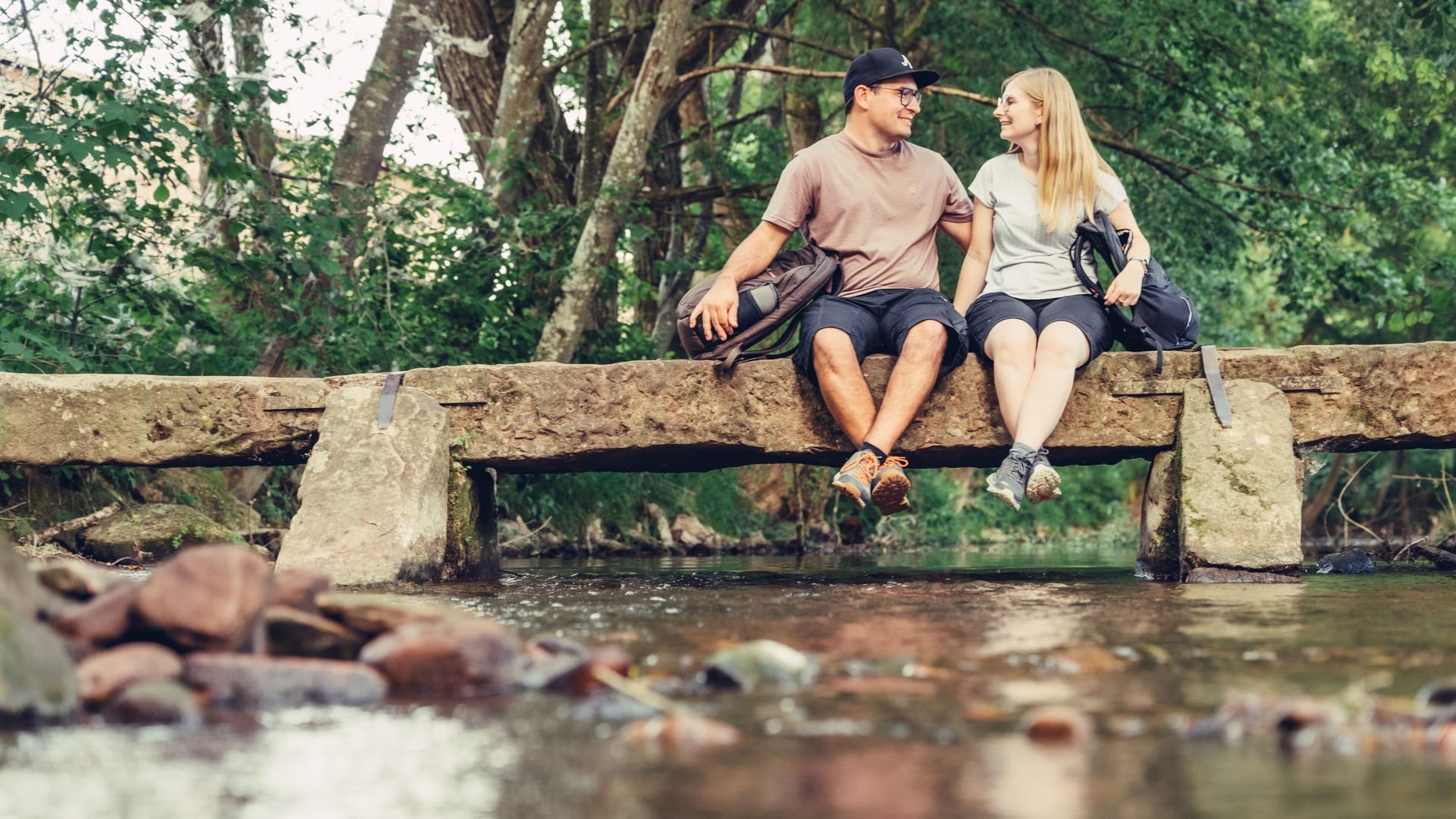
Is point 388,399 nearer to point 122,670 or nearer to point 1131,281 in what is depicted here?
point 1131,281

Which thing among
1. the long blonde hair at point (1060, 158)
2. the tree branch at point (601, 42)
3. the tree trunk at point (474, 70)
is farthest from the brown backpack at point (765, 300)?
the tree trunk at point (474, 70)

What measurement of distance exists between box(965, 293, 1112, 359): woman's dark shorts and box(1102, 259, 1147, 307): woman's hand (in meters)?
0.10

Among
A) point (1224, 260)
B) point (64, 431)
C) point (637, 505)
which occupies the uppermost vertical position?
point (1224, 260)

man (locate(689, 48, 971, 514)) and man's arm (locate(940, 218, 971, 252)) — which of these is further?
man's arm (locate(940, 218, 971, 252))

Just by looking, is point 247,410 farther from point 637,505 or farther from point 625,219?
point 637,505

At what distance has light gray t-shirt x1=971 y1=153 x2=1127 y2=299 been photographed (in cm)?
550

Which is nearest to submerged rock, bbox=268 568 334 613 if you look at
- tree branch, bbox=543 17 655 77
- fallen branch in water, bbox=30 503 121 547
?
fallen branch in water, bbox=30 503 121 547

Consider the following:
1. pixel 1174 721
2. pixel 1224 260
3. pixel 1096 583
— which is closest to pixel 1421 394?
pixel 1096 583

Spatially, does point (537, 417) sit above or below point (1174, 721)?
above

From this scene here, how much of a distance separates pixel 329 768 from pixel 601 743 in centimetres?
38

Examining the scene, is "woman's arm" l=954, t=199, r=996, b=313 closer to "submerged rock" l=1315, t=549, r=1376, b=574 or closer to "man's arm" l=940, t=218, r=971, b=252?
"man's arm" l=940, t=218, r=971, b=252

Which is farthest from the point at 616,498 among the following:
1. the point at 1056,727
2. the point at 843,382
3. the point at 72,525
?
the point at 1056,727

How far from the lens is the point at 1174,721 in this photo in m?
2.12

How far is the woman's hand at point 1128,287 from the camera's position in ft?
17.5
